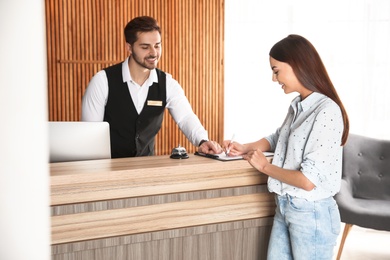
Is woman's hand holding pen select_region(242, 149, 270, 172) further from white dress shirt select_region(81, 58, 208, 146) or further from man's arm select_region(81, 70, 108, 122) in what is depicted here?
man's arm select_region(81, 70, 108, 122)

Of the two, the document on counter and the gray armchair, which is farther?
the gray armchair

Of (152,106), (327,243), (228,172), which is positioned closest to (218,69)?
(152,106)

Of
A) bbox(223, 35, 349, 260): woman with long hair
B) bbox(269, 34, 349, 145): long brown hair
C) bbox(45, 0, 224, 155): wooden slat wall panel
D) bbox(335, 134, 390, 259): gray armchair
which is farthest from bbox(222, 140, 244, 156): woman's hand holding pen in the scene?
bbox(45, 0, 224, 155): wooden slat wall panel

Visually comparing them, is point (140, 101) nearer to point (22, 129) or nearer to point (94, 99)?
point (94, 99)

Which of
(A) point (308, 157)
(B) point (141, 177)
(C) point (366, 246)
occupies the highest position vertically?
(A) point (308, 157)

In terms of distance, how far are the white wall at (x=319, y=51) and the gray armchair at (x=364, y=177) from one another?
1.24m

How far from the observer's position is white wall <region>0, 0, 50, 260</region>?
0.68ft

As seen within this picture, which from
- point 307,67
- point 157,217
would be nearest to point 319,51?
point 307,67

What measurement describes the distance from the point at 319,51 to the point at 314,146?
422 cm

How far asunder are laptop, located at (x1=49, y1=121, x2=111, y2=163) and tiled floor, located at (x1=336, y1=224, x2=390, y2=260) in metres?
2.96

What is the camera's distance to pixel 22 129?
0.69 feet

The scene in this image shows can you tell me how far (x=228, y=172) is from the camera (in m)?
2.80

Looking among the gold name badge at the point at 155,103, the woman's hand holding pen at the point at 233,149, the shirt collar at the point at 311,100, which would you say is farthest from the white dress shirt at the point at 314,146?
the gold name badge at the point at 155,103

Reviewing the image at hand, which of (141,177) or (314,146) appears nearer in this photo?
(314,146)
